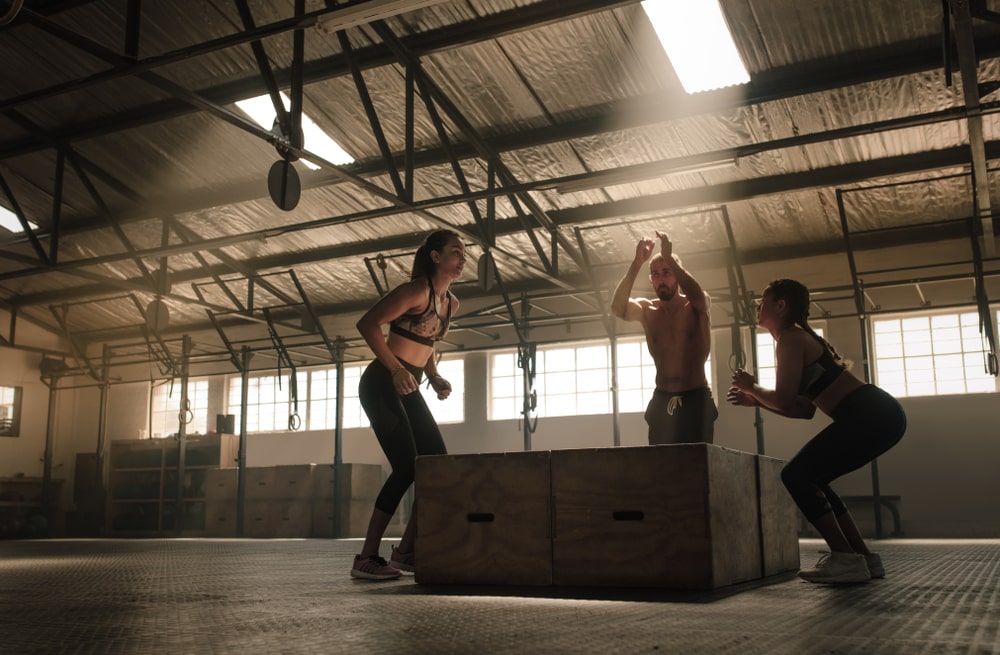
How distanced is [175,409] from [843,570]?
47.6 ft

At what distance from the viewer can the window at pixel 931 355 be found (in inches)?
399

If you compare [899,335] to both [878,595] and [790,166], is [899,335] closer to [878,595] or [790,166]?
[790,166]

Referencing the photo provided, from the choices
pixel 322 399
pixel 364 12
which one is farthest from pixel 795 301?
pixel 322 399

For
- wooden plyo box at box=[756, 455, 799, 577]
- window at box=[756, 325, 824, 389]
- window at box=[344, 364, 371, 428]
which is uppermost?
window at box=[756, 325, 824, 389]

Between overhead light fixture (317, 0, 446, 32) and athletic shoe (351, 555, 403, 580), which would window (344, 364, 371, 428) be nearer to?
overhead light fixture (317, 0, 446, 32)

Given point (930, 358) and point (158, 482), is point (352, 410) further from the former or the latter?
point (930, 358)

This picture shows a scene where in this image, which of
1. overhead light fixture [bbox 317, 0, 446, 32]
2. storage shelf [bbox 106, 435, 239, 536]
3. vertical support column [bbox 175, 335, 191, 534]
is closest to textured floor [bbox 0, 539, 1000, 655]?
overhead light fixture [bbox 317, 0, 446, 32]

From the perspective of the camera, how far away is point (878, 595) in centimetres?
291

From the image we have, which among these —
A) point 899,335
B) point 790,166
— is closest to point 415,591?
point 790,166

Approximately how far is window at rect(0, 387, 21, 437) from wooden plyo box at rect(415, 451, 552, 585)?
46.2 ft

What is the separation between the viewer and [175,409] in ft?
52.5

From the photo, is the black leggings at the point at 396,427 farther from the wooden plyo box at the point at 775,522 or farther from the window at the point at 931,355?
the window at the point at 931,355

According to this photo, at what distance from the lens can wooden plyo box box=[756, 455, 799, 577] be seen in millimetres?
3844

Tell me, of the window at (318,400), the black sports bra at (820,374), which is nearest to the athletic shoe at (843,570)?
the black sports bra at (820,374)
